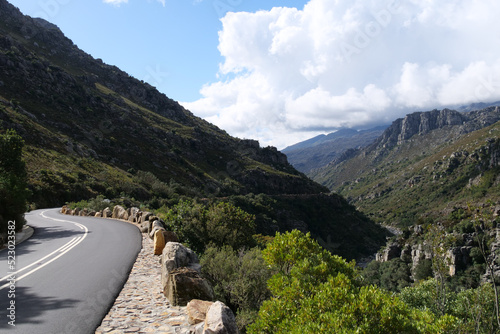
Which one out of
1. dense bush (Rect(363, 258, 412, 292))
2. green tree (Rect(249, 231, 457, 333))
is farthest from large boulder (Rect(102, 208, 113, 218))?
dense bush (Rect(363, 258, 412, 292))

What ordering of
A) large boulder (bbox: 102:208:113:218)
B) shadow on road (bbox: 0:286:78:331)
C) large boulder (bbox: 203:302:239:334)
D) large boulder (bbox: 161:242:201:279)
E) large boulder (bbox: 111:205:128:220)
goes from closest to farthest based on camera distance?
large boulder (bbox: 203:302:239:334)
shadow on road (bbox: 0:286:78:331)
large boulder (bbox: 161:242:201:279)
large boulder (bbox: 111:205:128:220)
large boulder (bbox: 102:208:113:218)

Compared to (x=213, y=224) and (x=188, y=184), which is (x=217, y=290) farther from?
(x=188, y=184)

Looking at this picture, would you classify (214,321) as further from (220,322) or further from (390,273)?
(390,273)

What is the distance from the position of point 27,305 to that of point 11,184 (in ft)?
46.8

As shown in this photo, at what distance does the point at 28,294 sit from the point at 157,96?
548 ft

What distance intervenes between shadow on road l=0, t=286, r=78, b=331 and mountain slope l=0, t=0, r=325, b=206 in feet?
137

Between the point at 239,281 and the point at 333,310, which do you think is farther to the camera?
the point at 239,281

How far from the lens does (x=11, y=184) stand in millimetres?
17312

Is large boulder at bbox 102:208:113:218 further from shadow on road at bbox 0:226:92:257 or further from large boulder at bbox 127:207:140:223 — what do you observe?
shadow on road at bbox 0:226:92:257

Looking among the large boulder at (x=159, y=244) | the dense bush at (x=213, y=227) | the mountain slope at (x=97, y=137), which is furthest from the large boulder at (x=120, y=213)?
the mountain slope at (x=97, y=137)

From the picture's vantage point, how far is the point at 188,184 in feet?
272

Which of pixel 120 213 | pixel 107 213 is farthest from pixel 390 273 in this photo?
pixel 107 213

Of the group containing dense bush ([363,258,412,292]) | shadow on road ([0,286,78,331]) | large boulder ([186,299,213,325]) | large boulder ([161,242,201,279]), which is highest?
large boulder ([161,242,201,279])

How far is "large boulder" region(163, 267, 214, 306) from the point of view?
24.3 feet
